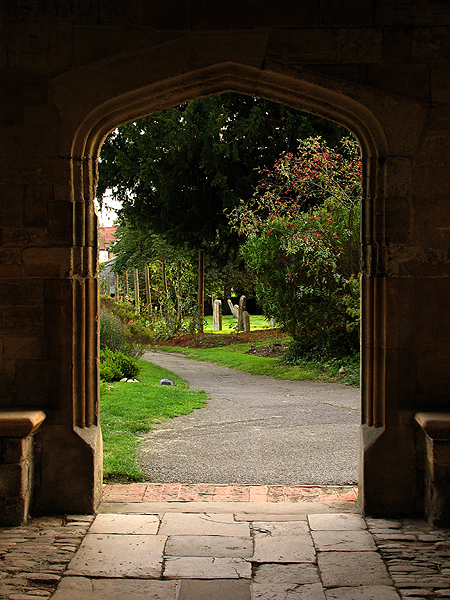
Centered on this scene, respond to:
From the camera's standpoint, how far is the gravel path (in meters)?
4.59

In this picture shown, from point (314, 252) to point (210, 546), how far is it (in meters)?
7.06

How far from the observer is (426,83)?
141 inches

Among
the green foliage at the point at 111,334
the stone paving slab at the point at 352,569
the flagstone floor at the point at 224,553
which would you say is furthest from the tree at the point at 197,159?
the stone paving slab at the point at 352,569

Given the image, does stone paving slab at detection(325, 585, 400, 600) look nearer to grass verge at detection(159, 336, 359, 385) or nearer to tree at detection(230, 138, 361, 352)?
grass verge at detection(159, 336, 359, 385)

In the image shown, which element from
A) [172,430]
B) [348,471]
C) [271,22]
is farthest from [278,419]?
[271,22]

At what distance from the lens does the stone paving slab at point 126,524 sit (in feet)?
11.2

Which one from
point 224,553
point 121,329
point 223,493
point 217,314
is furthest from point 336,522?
point 217,314

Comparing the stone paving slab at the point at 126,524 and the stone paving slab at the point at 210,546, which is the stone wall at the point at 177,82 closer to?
the stone paving slab at the point at 126,524

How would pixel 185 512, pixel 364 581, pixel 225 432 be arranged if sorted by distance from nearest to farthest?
pixel 364 581
pixel 185 512
pixel 225 432

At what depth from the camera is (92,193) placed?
3.79 metres

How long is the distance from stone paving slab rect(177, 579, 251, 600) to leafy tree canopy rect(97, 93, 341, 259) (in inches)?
401

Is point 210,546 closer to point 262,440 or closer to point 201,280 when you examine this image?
point 262,440

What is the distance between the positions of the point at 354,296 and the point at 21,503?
714 cm

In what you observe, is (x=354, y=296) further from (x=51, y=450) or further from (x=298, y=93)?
(x=51, y=450)
